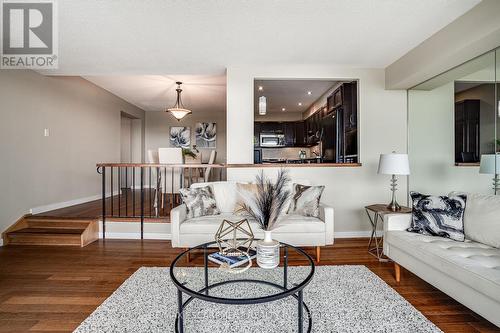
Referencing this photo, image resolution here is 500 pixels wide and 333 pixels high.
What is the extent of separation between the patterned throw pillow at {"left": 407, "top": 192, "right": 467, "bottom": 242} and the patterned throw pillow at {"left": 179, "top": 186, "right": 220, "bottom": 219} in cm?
207

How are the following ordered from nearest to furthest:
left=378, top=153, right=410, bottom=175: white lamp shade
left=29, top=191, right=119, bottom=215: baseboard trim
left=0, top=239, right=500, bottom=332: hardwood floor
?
left=0, top=239, right=500, bottom=332: hardwood floor
left=378, top=153, right=410, bottom=175: white lamp shade
left=29, top=191, right=119, bottom=215: baseboard trim

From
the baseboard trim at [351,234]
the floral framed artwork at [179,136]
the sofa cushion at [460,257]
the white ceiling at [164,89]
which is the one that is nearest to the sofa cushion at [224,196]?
the baseboard trim at [351,234]

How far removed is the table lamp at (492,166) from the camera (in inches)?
95.5

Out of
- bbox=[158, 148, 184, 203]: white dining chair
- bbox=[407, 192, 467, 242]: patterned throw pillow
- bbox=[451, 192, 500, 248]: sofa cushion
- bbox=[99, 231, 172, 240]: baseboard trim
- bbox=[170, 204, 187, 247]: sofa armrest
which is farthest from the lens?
bbox=[158, 148, 184, 203]: white dining chair

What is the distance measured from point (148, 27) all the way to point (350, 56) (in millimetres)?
2525

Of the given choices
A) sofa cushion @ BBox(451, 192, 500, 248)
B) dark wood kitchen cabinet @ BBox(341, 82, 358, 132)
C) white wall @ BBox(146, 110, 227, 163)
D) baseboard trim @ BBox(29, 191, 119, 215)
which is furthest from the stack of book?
white wall @ BBox(146, 110, 227, 163)

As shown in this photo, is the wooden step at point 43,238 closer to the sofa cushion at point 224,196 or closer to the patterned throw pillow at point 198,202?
the patterned throw pillow at point 198,202

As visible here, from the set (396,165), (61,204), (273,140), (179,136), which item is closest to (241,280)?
(396,165)

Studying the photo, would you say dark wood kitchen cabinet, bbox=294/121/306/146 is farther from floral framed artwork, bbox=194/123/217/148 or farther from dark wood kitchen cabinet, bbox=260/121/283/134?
floral framed artwork, bbox=194/123/217/148

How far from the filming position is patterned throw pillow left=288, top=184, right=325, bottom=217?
2.94 m

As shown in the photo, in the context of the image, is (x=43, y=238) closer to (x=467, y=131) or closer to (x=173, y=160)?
(x=173, y=160)

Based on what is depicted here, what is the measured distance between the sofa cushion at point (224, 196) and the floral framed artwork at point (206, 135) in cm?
496

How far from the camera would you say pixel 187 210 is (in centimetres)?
294

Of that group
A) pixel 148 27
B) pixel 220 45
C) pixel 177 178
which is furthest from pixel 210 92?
pixel 148 27
